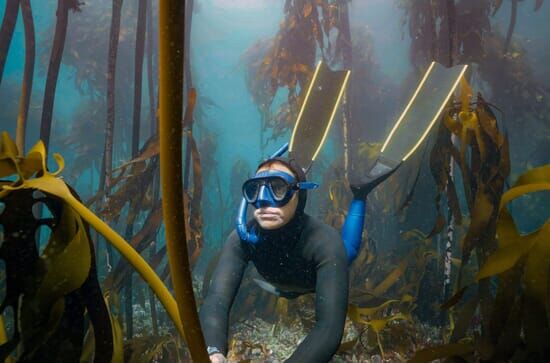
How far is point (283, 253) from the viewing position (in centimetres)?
304

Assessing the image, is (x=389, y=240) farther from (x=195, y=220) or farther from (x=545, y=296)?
(x=545, y=296)

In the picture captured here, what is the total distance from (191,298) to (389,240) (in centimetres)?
874

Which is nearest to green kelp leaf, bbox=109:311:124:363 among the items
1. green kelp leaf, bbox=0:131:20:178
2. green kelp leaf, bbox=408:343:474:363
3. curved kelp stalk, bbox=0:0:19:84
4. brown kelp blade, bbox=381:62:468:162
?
green kelp leaf, bbox=0:131:20:178

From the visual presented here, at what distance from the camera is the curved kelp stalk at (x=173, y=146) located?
2.00ft

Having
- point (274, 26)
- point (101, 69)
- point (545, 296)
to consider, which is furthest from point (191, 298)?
point (274, 26)

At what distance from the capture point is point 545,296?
1357mm

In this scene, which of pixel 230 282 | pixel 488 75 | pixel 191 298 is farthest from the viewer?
pixel 488 75

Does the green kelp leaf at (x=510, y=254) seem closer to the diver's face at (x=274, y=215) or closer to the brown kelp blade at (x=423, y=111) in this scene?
the diver's face at (x=274, y=215)

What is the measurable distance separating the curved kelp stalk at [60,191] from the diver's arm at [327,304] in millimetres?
1264

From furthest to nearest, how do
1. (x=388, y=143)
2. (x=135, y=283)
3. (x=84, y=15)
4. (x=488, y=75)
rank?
(x=84, y=15) < (x=488, y=75) < (x=135, y=283) < (x=388, y=143)

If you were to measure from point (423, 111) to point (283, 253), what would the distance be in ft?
7.64

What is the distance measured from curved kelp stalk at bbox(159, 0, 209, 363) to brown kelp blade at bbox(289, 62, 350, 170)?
3682mm

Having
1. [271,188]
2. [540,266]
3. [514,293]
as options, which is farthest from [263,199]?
[540,266]

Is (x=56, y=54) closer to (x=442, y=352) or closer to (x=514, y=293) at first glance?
(x=442, y=352)
